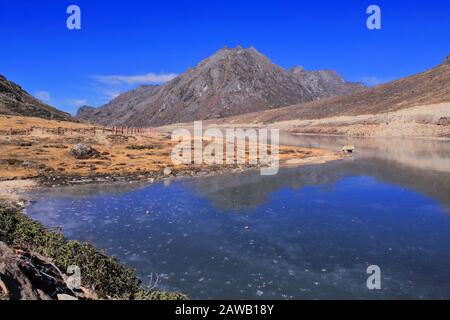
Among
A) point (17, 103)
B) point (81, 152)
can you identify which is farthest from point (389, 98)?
point (81, 152)

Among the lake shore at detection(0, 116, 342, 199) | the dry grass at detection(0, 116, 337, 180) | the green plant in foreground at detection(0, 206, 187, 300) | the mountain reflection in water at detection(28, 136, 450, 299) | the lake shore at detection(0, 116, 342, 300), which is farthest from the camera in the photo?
the dry grass at detection(0, 116, 337, 180)

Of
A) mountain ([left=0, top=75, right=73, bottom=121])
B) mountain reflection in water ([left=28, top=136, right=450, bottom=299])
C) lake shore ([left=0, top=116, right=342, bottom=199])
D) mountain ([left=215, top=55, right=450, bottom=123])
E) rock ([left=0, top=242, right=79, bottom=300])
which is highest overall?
mountain ([left=215, top=55, right=450, bottom=123])

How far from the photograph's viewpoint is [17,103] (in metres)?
90.5

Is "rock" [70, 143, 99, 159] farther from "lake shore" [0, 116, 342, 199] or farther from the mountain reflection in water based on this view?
the mountain reflection in water

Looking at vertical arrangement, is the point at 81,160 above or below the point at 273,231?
above

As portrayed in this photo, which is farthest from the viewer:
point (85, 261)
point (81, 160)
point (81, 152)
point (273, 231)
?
point (81, 152)

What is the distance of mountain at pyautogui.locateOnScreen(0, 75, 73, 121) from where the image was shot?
282ft

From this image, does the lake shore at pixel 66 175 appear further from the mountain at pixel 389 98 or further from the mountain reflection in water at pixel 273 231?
the mountain at pixel 389 98

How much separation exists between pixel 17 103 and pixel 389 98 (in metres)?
120

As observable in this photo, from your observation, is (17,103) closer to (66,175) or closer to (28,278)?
(66,175)

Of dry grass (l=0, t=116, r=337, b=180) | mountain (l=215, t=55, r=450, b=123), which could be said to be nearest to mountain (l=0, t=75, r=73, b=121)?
dry grass (l=0, t=116, r=337, b=180)

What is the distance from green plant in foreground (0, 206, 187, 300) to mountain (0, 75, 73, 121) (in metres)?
75.2

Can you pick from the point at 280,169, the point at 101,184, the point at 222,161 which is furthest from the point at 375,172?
the point at 101,184
